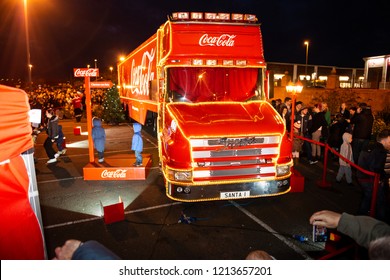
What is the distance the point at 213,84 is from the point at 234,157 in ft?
6.58

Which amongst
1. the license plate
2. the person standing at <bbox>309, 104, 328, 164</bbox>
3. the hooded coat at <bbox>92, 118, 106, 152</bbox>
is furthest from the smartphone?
the hooded coat at <bbox>92, 118, 106, 152</bbox>

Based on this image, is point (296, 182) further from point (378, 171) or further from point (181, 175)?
point (181, 175)

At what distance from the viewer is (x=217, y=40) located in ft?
22.6

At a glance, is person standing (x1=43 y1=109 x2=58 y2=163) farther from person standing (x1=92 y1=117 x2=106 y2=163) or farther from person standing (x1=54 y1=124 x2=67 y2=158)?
person standing (x1=92 y1=117 x2=106 y2=163)

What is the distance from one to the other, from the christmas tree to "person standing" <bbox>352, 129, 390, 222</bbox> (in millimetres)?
17120

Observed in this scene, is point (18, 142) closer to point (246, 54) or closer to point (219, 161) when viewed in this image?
point (219, 161)

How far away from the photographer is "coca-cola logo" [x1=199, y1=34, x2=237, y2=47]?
270 inches

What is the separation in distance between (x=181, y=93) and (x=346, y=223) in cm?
491

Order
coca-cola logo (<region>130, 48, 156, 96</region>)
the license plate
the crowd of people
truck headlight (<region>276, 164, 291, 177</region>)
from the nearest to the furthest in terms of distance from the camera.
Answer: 1. the license plate
2. truck headlight (<region>276, 164, 291, 177</region>)
3. coca-cola logo (<region>130, 48, 156, 96</region>)
4. the crowd of people

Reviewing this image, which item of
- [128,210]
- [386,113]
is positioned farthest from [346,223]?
[386,113]

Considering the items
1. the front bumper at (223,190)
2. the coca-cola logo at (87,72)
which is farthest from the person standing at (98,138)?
the front bumper at (223,190)

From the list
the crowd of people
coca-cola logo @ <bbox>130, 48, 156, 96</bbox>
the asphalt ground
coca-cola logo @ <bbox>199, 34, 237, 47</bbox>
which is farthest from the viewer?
the crowd of people

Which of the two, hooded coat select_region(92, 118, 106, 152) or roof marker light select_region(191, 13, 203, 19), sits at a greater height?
roof marker light select_region(191, 13, 203, 19)

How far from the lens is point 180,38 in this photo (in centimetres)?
679
